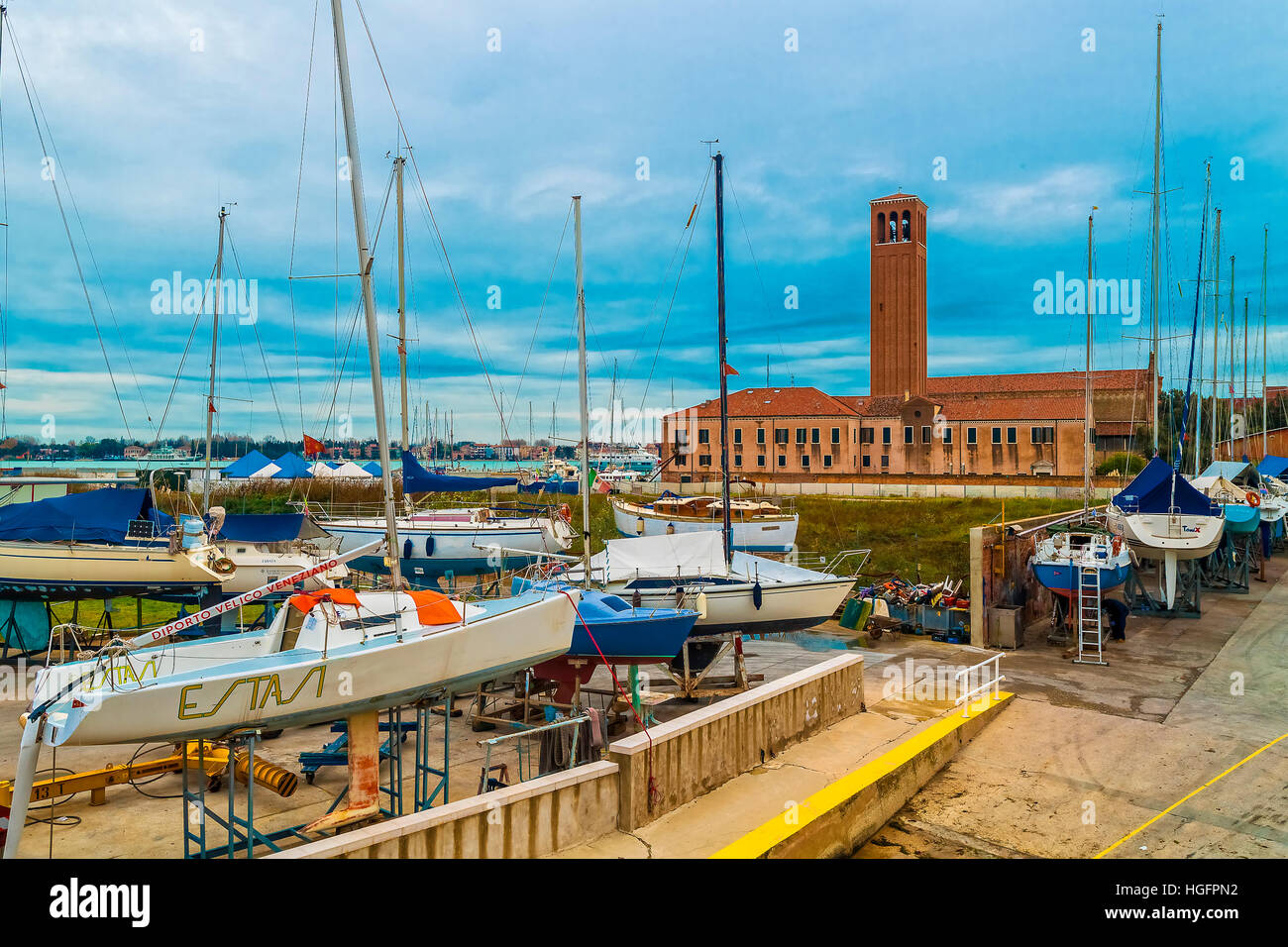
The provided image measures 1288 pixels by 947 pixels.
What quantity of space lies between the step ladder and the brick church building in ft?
149

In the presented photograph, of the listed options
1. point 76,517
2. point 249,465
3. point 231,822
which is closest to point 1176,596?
point 231,822

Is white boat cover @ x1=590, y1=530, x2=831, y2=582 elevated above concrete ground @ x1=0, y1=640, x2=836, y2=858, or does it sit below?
above

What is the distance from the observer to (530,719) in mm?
13125

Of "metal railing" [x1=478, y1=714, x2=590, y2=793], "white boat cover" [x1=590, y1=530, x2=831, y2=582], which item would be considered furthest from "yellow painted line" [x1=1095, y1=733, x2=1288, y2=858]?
"white boat cover" [x1=590, y1=530, x2=831, y2=582]

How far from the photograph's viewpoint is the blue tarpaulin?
107 ft

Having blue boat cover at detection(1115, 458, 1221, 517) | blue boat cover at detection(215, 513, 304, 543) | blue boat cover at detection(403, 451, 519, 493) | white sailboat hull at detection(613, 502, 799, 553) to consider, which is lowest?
white sailboat hull at detection(613, 502, 799, 553)

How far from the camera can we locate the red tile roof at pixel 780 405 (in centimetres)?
7431

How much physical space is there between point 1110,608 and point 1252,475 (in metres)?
24.4

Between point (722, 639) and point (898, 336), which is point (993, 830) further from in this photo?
point (898, 336)

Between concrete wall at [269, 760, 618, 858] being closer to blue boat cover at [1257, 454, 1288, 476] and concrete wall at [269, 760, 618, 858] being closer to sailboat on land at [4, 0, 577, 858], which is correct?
sailboat on land at [4, 0, 577, 858]

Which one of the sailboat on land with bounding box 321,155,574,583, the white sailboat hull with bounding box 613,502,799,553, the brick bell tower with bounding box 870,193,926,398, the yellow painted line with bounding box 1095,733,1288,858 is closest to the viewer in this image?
the yellow painted line with bounding box 1095,733,1288,858
